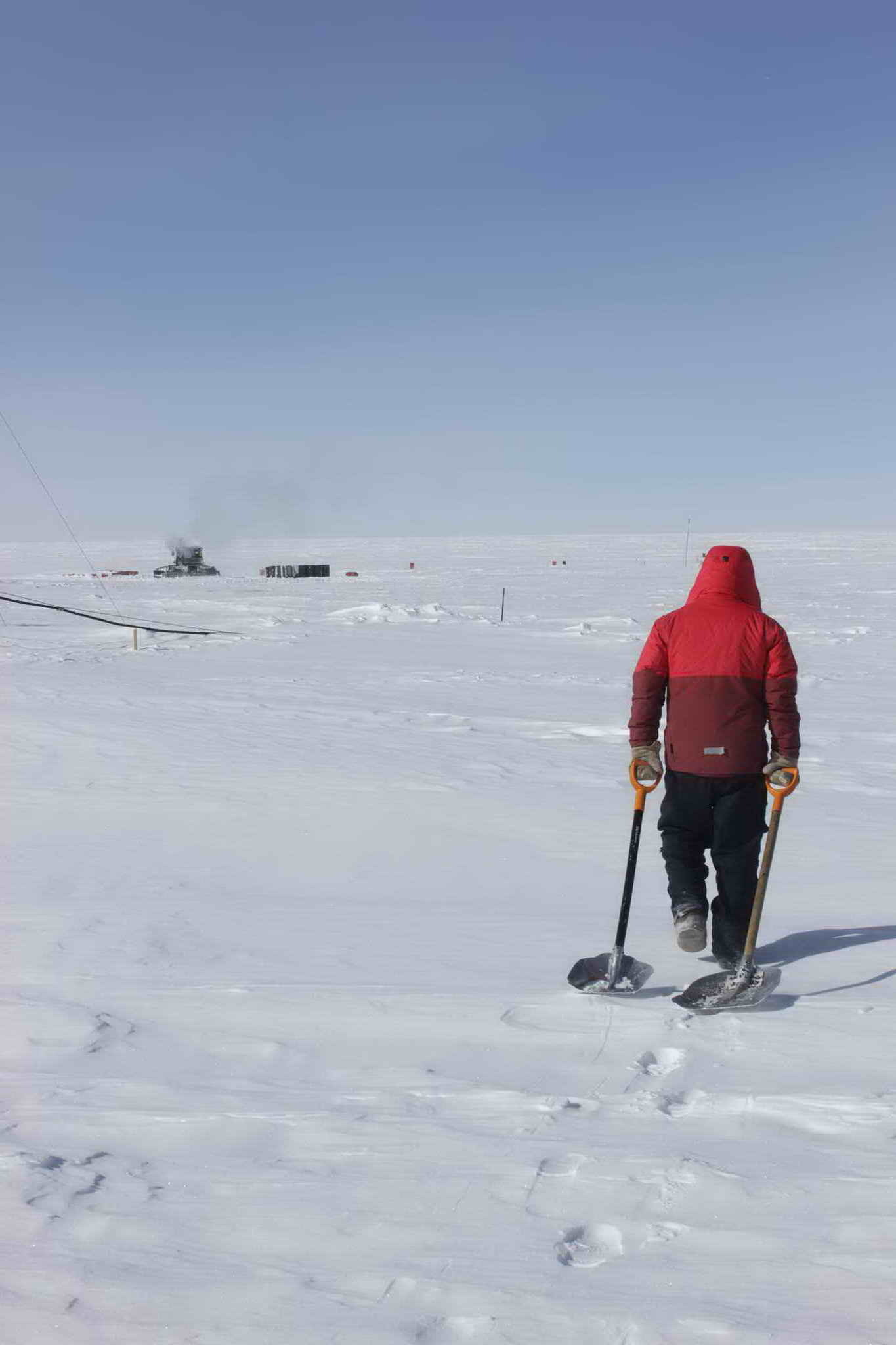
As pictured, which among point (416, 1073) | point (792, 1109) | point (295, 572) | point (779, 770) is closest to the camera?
point (792, 1109)

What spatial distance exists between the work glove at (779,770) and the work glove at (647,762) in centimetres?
41

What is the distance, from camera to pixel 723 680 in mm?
4016

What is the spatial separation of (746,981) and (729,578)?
1.52 meters

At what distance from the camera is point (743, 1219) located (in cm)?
250

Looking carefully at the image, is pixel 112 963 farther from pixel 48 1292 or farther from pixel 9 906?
pixel 48 1292

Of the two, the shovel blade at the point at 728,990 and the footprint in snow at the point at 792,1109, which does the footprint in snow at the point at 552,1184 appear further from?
the shovel blade at the point at 728,990

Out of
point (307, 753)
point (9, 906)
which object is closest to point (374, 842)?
point (9, 906)

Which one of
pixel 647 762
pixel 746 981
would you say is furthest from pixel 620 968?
pixel 647 762

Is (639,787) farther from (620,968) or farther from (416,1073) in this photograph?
(416,1073)

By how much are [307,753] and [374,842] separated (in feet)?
10.1

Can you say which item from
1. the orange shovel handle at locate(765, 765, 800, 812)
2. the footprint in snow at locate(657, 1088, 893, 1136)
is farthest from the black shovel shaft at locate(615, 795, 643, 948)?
the footprint in snow at locate(657, 1088, 893, 1136)

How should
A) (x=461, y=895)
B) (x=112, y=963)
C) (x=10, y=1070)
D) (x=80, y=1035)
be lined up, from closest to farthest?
(x=10, y=1070)
(x=80, y=1035)
(x=112, y=963)
(x=461, y=895)

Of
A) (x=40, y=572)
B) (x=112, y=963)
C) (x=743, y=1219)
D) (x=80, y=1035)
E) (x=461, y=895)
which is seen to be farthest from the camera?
(x=40, y=572)

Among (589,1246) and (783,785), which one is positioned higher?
(783,785)
